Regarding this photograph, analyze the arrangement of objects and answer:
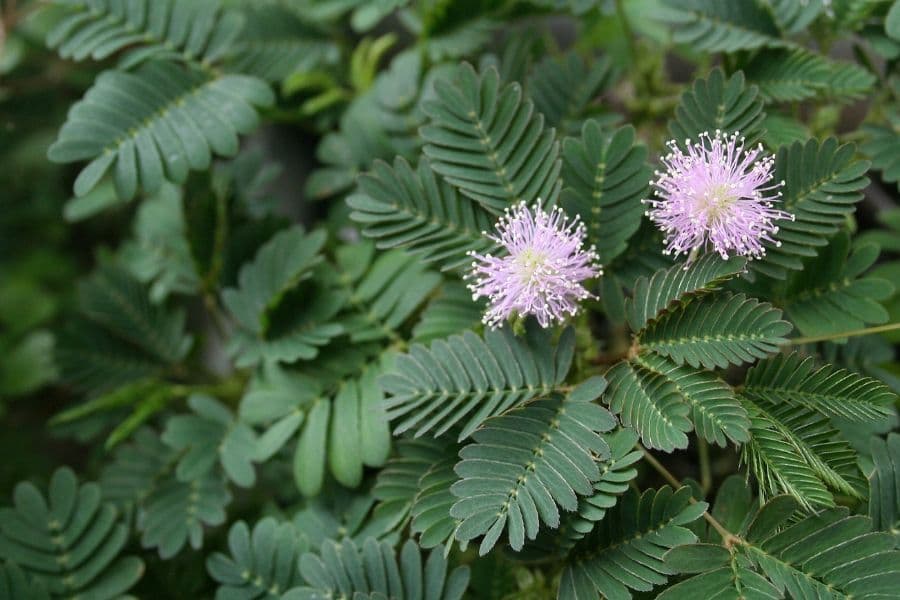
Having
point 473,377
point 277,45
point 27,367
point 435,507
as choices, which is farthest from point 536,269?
point 27,367

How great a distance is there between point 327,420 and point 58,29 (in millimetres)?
653

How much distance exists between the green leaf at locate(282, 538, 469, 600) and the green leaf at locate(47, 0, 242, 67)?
0.70 metres

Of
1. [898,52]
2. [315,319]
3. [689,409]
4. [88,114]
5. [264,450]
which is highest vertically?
[898,52]

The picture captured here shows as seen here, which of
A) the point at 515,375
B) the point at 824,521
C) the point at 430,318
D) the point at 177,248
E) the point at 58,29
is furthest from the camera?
the point at 177,248

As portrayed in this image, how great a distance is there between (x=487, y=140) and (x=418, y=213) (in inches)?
4.7

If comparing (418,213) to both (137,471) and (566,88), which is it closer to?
(566,88)

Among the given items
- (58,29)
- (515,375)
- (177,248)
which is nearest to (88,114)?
(58,29)

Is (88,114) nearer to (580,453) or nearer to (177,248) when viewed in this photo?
(177,248)

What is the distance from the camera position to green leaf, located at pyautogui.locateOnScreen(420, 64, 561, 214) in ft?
2.97

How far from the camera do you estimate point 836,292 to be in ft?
3.01

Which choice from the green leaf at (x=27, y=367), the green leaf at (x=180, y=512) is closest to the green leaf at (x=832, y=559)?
the green leaf at (x=180, y=512)

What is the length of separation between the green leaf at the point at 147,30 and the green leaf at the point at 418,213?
→ 374 mm

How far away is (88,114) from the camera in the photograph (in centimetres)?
97

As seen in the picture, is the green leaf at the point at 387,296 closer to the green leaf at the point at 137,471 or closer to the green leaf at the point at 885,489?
the green leaf at the point at 137,471
